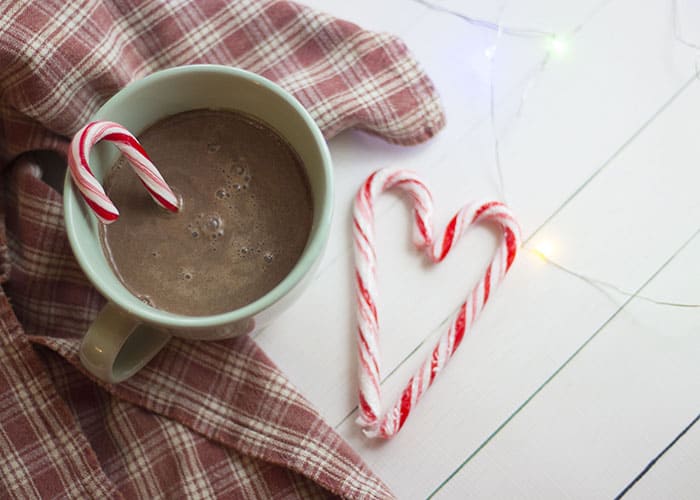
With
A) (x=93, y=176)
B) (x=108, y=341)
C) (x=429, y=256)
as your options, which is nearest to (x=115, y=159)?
(x=93, y=176)

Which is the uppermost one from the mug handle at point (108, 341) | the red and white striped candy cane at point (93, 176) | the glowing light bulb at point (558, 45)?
the red and white striped candy cane at point (93, 176)

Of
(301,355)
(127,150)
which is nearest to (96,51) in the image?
(127,150)

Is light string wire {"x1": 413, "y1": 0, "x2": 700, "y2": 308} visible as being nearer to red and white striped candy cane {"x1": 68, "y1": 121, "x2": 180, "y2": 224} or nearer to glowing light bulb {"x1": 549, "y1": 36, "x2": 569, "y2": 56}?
glowing light bulb {"x1": 549, "y1": 36, "x2": 569, "y2": 56}

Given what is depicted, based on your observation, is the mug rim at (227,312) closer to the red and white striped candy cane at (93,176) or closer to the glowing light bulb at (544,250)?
the red and white striped candy cane at (93,176)

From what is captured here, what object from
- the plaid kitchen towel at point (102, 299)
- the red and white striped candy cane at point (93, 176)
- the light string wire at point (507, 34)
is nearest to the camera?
the red and white striped candy cane at point (93, 176)

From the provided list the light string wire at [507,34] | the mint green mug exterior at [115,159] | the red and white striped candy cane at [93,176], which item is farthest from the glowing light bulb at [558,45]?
the red and white striped candy cane at [93,176]

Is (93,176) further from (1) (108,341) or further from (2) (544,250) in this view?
(2) (544,250)
